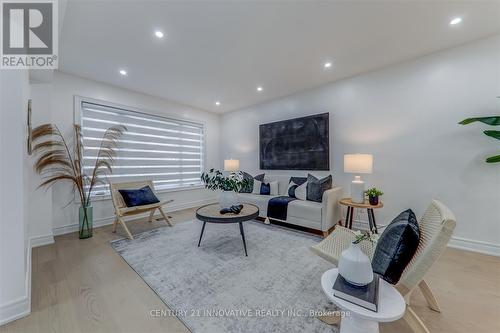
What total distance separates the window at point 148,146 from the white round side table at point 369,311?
160 inches

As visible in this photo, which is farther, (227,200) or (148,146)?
(148,146)

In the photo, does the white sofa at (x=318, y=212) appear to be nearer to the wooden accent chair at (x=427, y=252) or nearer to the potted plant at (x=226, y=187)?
the potted plant at (x=226, y=187)

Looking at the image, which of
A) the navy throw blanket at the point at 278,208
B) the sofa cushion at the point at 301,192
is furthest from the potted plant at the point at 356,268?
the sofa cushion at the point at 301,192

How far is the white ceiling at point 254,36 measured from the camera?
6.23ft

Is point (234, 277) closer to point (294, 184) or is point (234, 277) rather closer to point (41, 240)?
point (294, 184)

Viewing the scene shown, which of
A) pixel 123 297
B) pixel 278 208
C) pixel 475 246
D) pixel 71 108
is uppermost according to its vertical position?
pixel 71 108

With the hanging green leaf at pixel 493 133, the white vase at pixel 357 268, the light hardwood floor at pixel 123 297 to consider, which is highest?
the hanging green leaf at pixel 493 133

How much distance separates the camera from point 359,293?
1.00 meters

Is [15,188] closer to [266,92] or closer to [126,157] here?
[126,157]

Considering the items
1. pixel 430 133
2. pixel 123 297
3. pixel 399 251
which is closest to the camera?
pixel 399 251

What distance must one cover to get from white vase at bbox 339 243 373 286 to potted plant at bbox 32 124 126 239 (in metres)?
3.68

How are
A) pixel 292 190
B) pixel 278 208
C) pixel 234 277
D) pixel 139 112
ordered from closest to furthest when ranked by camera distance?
pixel 234 277 → pixel 278 208 → pixel 292 190 → pixel 139 112

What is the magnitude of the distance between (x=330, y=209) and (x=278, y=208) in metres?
0.88

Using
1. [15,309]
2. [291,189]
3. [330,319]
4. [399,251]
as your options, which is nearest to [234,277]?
[330,319]
